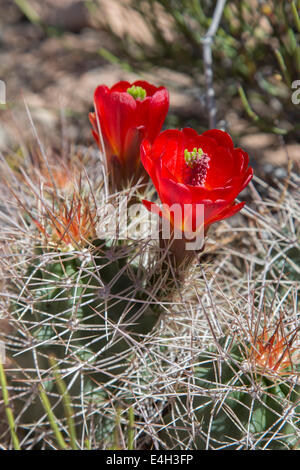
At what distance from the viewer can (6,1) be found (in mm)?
2418

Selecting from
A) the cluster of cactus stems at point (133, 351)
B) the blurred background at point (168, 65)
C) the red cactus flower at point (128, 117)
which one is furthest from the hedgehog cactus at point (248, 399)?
the blurred background at point (168, 65)

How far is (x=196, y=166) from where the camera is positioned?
72 centimetres

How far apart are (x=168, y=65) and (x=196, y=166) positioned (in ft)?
3.73

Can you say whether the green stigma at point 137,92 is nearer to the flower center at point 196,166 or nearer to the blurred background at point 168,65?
the flower center at point 196,166

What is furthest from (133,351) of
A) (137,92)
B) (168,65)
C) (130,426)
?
(168,65)

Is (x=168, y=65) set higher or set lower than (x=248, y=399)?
higher

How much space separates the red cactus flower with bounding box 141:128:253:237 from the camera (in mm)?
671

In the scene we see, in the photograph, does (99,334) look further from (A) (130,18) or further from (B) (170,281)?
(A) (130,18)

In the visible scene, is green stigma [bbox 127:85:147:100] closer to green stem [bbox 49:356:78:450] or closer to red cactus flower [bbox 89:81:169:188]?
red cactus flower [bbox 89:81:169:188]

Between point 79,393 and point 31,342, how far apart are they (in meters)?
0.13

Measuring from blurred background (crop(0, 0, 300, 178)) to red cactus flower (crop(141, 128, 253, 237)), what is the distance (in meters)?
0.47

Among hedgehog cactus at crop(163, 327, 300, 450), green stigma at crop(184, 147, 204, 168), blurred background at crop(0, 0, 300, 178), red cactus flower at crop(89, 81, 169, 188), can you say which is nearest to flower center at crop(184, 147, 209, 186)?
green stigma at crop(184, 147, 204, 168)

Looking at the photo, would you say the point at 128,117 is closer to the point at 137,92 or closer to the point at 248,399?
the point at 137,92
